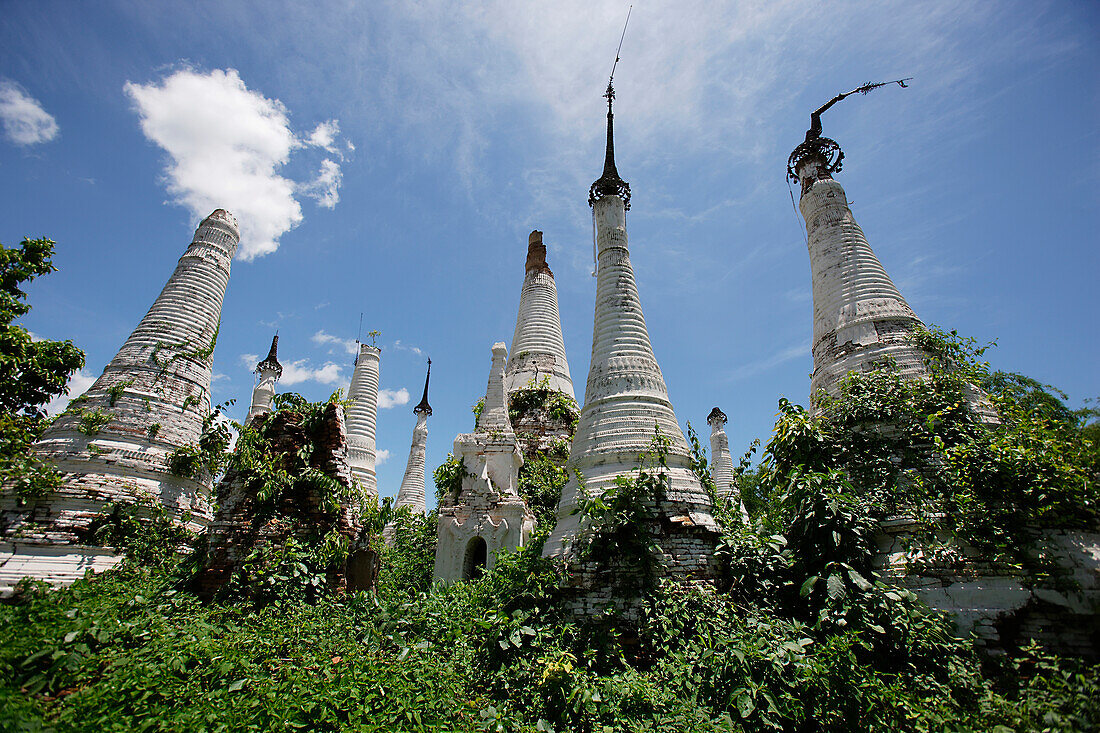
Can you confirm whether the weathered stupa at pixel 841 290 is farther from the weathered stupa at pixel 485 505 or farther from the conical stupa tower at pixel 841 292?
the weathered stupa at pixel 485 505

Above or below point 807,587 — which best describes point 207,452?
above

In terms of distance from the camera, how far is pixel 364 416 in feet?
55.0

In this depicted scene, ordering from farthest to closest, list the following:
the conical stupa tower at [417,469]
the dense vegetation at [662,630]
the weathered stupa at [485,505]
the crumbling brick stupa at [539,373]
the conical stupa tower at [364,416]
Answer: the conical stupa tower at [417,469], the conical stupa tower at [364,416], the crumbling brick stupa at [539,373], the weathered stupa at [485,505], the dense vegetation at [662,630]

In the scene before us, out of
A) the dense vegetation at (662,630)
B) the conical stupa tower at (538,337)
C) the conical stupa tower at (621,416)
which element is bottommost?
the dense vegetation at (662,630)

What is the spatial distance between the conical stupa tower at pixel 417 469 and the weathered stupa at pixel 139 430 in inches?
469

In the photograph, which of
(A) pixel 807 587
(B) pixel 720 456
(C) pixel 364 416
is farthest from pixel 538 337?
(B) pixel 720 456

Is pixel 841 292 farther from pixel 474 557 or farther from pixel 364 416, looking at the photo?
pixel 364 416

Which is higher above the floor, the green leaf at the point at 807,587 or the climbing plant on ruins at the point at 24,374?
the climbing plant on ruins at the point at 24,374

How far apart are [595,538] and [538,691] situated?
6.95 ft

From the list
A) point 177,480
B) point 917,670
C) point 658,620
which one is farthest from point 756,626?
point 177,480

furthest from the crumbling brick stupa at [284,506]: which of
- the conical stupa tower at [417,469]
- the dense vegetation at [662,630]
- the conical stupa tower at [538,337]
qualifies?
the conical stupa tower at [417,469]

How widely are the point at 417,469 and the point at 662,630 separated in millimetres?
19267

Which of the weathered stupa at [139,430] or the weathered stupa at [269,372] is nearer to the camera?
the weathered stupa at [139,430]

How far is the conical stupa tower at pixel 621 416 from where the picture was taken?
7.55m
